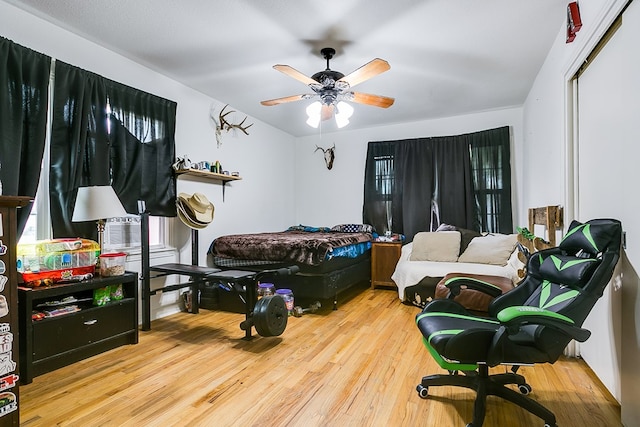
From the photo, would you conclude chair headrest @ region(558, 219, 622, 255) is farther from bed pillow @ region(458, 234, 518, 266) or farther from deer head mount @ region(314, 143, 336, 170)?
deer head mount @ region(314, 143, 336, 170)

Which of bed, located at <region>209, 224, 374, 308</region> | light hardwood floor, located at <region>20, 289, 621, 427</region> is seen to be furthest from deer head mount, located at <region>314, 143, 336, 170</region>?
light hardwood floor, located at <region>20, 289, 621, 427</region>

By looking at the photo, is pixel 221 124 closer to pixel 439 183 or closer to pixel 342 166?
pixel 342 166

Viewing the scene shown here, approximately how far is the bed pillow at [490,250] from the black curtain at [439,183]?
0.60 metres

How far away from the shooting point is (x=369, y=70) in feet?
8.02

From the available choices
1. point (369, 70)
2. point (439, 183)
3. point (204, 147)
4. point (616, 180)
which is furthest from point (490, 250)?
point (204, 147)

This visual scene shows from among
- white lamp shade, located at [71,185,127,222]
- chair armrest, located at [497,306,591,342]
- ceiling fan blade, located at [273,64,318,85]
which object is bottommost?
chair armrest, located at [497,306,591,342]

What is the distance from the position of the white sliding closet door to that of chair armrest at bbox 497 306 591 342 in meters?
0.36

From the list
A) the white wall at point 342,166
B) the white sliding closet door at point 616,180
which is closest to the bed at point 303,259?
the white wall at point 342,166

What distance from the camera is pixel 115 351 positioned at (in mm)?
2477

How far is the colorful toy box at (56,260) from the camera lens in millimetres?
2111

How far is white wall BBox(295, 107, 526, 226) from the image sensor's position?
15.6 ft

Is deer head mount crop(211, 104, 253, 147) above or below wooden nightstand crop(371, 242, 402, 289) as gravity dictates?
above

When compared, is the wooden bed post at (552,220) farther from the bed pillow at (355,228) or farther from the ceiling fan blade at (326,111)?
the bed pillow at (355,228)

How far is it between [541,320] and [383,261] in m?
3.17
